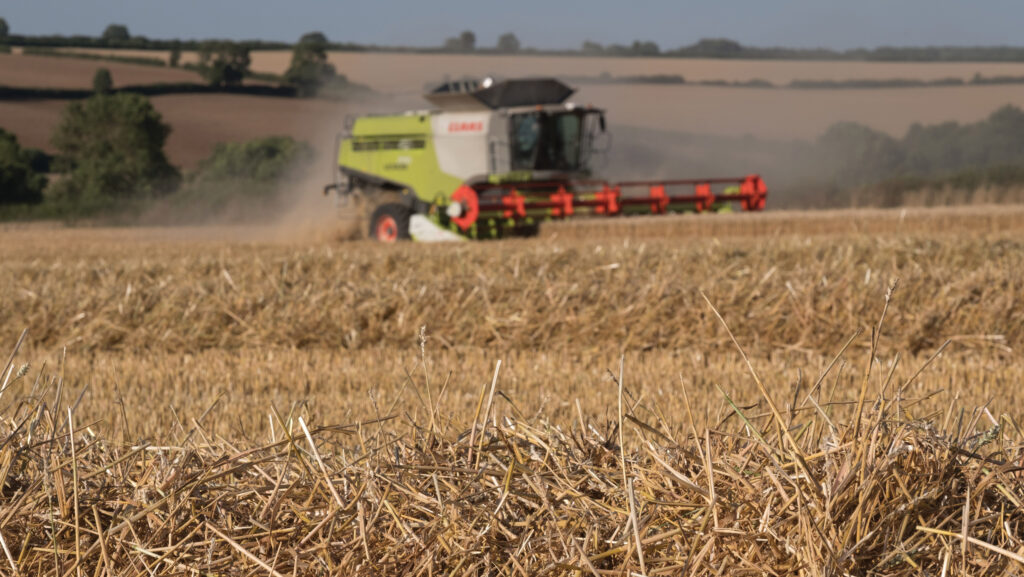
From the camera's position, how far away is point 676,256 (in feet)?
31.2

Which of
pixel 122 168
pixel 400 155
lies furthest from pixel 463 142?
pixel 122 168

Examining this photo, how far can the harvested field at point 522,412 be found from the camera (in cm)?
213

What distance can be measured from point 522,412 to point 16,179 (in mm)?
44775

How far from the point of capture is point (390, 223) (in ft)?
64.3

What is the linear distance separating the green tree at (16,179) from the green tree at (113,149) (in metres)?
1.58

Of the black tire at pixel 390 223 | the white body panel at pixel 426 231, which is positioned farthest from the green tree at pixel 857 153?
the white body panel at pixel 426 231

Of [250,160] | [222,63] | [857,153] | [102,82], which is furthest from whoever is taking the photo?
[222,63]

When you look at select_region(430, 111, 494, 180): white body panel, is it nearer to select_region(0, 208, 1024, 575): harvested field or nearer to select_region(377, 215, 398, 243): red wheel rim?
select_region(377, 215, 398, 243): red wheel rim

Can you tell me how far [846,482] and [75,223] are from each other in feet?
115

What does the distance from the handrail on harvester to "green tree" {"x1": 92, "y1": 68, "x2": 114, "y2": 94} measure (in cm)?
4362

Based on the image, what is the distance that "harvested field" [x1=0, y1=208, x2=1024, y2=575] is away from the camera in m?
2.13

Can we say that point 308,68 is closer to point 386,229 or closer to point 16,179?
point 16,179

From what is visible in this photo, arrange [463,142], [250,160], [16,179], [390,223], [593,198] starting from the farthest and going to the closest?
[250,160] < [16,179] < [390,223] < [463,142] < [593,198]

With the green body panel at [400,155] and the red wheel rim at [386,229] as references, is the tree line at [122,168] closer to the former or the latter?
the green body panel at [400,155]
